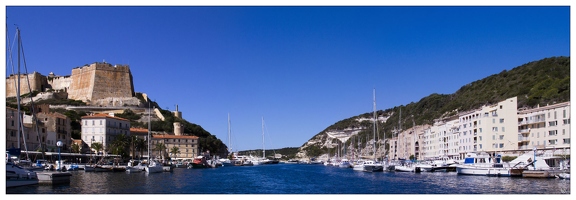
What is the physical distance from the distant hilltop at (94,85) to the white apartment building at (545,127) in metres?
85.6

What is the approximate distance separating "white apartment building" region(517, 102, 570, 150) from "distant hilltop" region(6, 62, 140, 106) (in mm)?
85563

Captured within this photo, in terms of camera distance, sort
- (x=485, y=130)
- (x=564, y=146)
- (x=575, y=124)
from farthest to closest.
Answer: (x=485, y=130), (x=564, y=146), (x=575, y=124)

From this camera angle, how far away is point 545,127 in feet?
205

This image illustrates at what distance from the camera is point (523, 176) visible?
160ft

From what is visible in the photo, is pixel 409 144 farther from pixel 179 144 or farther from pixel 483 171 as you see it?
pixel 483 171

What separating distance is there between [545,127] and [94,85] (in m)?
94.2

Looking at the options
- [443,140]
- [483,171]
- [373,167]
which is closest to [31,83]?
[373,167]

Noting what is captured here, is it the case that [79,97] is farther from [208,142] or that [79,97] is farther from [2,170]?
[2,170]

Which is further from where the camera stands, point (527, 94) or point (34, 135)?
point (527, 94)

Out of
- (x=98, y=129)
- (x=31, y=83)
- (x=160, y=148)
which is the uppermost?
(x=31, y=83)

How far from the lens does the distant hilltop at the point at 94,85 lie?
403ft

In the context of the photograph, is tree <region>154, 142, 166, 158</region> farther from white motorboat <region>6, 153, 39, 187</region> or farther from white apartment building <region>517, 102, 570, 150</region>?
white motorboat <region>6, 153, 39, 187</region>
